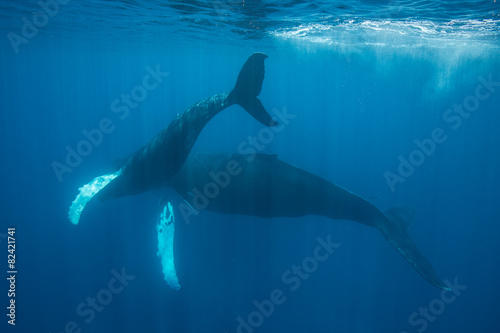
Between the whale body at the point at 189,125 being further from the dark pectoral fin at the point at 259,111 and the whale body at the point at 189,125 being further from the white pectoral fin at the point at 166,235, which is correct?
the white pectoral fin at the point at 166,235

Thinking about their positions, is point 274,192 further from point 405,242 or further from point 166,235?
point 166,235

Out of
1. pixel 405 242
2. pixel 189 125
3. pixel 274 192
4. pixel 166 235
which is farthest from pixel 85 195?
pixel 405 242

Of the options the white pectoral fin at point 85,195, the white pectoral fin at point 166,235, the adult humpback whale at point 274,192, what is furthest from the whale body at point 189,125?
the white pectoral fin at point 166,235

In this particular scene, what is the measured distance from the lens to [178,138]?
7262 mm

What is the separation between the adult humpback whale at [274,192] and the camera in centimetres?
872

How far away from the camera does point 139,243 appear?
2150cm

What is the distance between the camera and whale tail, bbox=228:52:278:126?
22.6 feet

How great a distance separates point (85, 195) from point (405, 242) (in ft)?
26.0

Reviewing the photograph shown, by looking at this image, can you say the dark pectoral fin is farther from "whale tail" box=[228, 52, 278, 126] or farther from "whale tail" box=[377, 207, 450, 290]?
"whale tail" box=[377, 207, 450, 290]

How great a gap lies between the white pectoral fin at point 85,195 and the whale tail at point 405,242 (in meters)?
7.08

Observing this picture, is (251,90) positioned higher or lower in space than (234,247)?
higher

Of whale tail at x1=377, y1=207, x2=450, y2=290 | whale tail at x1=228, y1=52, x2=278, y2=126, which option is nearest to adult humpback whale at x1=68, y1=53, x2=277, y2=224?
whale tail at x1=228, y1=52, x2=278, y2=126

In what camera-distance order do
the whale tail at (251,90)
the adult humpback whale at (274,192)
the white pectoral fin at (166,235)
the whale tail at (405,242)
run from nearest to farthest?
the whale tail at (251,90) < the whale tail at (405,242) < the adult humpback whale at (274,192) < the white pectoral fin at (166,235)

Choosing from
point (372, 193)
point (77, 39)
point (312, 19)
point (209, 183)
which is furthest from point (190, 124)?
point (372, 193)
